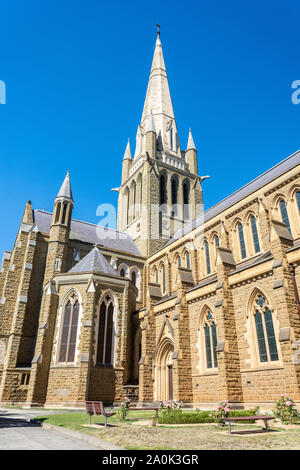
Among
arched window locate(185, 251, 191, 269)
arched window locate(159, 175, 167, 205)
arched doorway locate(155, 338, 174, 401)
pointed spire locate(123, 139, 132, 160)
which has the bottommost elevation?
arched doorway locate(155, 338, 174, 401)

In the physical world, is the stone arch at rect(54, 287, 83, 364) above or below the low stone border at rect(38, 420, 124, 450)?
above

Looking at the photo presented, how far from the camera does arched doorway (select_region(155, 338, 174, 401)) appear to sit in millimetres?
22156

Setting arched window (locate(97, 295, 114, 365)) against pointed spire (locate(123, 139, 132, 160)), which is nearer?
arched window (locate(97, 295, 114, 365))

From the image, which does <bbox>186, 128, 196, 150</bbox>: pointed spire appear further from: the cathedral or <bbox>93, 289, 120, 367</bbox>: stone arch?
<bbox>93, 289, 120, 367</bbox>: stone arch

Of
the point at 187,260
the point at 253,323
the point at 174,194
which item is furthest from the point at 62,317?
the point at 174,194

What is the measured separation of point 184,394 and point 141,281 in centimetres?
1568

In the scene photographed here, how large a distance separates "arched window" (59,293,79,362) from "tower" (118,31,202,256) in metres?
13.7

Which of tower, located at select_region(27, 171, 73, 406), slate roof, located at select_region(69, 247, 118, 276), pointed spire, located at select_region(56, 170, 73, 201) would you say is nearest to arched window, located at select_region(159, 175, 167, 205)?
pointed spire, located at select_region(56, 170, 73, 201)

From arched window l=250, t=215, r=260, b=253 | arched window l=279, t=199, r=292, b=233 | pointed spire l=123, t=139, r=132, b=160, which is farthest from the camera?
pointed spire l=123, t=139, r=132, b=160

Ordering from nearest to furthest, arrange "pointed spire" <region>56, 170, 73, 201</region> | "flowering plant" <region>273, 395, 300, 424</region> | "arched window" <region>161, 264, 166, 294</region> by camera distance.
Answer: "flowering plant" <region>273, 395, 300, 424</region> → "pointed spire" <region>56, 170, 73, 201</region> → "arched window" <region>161, 264, 166, 294</region>

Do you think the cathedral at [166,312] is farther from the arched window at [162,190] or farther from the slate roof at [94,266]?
the arched window at [162,190]

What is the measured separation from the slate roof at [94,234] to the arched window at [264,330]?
19309mm

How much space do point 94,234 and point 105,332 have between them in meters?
14.6

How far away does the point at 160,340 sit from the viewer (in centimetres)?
2345
